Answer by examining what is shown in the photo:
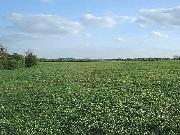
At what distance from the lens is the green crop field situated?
26.9 m

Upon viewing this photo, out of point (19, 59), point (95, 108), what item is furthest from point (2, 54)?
point (95, 108)

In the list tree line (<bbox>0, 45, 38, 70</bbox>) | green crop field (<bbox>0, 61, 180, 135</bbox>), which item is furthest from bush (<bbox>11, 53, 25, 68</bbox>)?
green crop field (<bbox>0, 61, 180, 135</bbox>)

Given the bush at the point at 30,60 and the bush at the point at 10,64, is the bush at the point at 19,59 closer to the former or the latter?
the bush at the point at 30,60

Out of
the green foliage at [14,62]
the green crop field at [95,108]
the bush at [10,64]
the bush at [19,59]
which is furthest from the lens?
the bush at [19,59]

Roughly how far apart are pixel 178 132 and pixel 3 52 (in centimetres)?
7887

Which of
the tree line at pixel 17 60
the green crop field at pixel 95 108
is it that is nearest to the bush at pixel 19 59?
the tree line at pixel 17 60

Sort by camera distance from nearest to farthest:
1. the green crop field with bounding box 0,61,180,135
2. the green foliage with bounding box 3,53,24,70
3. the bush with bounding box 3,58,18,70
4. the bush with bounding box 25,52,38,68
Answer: the green crop field with bounding box 0,61,180,135 < the bush with bounding box 3,58,18,70 < the green foliage with bounding box 3,53,24,70 < the bush with bounding box 25,52,38,68

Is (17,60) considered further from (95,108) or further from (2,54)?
(95,108)

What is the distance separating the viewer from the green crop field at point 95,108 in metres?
26.9

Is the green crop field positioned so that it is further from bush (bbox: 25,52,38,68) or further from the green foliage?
bush (bbox: 25,52,38,68)

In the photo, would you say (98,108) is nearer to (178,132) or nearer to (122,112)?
(122,112)

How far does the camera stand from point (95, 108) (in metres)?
31.4

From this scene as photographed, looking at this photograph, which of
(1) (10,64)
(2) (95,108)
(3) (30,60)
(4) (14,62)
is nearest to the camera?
(2) (95,108)

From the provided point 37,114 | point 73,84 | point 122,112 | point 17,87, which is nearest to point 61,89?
point 73,84
